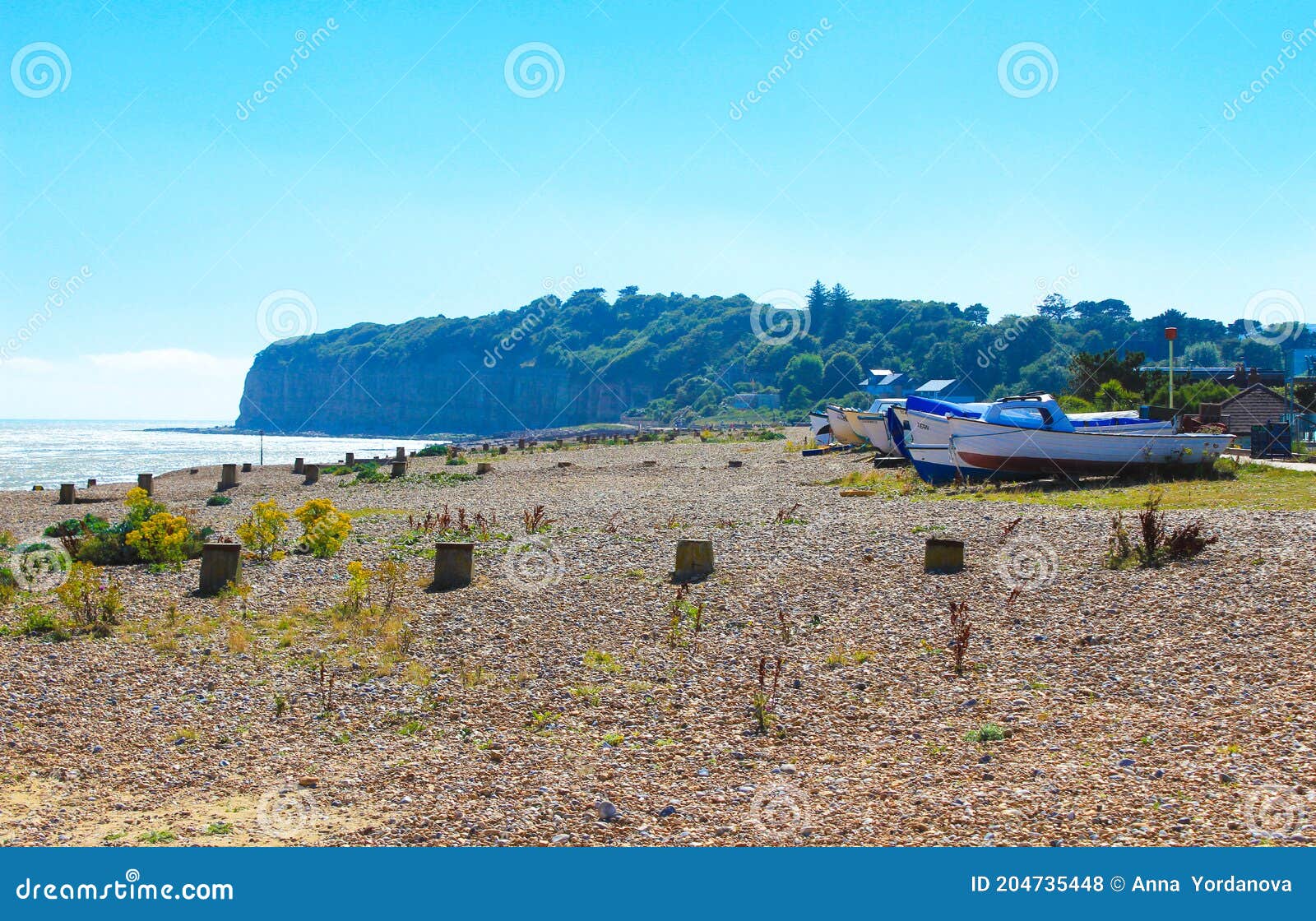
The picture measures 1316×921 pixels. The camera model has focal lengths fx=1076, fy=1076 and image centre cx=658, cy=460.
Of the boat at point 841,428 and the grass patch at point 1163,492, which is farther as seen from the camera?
the boat at point 841,428

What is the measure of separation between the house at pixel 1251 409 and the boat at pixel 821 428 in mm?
15795

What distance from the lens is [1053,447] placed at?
2312 cm

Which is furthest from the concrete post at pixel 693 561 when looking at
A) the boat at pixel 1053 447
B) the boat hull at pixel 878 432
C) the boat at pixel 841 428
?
the boat at pixel 841 428

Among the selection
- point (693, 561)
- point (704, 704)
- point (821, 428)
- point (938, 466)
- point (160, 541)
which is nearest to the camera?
point (704, 704)

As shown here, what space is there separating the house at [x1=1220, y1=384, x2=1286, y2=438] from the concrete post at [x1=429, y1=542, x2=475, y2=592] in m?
29.1

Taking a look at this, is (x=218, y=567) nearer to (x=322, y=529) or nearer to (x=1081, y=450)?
(x=322, y=529)

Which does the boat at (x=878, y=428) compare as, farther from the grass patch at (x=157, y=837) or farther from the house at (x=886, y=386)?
the house at (x=886, y=386)

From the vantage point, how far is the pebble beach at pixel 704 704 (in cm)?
647

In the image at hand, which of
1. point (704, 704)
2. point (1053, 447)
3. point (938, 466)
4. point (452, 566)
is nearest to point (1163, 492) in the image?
point (1053, 447)

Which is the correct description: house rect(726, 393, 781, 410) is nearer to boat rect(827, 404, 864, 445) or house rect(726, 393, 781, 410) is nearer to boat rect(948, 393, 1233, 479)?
boat rect(827, 404, 864, 445)

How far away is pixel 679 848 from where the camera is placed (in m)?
6.09

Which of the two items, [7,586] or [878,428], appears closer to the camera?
[7,586]

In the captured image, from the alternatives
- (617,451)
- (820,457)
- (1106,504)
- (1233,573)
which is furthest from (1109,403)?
(1233,573)

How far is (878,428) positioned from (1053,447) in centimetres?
1273
